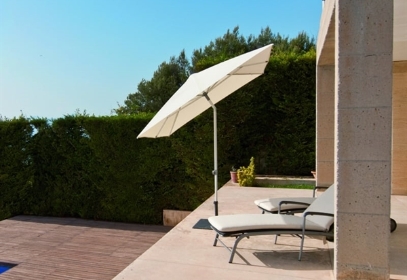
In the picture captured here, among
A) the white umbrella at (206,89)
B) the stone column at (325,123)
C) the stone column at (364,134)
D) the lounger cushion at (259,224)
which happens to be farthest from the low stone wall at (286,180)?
the stone column at (364,134)

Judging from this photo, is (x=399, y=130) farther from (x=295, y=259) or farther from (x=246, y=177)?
(x=295, y=259)

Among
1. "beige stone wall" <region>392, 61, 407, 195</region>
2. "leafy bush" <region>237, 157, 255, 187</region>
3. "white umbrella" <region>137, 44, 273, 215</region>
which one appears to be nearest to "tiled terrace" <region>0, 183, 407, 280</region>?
"leafy bush" <region>237, 157, 255, 187</region>

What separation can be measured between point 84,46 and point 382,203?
51.2ft

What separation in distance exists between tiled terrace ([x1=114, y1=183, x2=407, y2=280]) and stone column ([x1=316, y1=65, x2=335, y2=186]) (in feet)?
Result: 8.41

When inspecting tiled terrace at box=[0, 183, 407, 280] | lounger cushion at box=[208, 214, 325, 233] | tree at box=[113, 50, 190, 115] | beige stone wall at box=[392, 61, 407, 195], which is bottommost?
tiled terrace at box=[0, 183, 407, 280]

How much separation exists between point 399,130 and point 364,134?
596 centimetres

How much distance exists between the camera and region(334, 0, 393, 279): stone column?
10.1 feet

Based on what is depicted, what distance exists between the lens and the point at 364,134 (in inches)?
124

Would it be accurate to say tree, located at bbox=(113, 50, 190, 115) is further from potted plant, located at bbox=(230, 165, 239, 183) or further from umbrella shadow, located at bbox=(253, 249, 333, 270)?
umbrella shadow, located at bbox=(253, 249, 333, 270)

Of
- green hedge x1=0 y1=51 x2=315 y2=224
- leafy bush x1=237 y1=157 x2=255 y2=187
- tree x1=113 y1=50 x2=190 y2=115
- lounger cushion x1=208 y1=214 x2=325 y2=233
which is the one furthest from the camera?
tree x1=113 y1=50 x2=190 y2=115

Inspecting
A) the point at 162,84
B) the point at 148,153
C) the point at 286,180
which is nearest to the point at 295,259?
the point at 286,180

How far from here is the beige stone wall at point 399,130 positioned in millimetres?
8062

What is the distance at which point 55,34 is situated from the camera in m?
14.1

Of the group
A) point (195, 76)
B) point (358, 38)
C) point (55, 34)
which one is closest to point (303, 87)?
point (195, 76)
